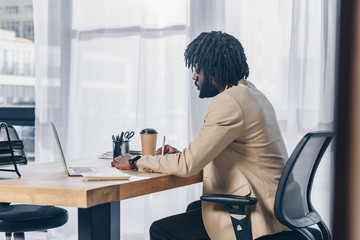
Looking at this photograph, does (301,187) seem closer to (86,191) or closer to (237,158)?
(237,158)

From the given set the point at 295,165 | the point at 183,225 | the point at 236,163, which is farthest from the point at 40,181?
the point at 295,165

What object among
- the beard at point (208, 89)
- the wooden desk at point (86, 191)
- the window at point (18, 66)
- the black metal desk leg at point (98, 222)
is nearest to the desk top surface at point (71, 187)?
the wooden desk at point (86, 191)

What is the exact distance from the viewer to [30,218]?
80.6 inches

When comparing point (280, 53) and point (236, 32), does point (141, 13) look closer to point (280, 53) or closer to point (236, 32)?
point (236, 32)

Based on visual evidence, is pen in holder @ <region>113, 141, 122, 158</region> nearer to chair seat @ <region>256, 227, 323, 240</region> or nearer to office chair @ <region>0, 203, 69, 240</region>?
office chair @ <region>0, 203, 69, 240</region>

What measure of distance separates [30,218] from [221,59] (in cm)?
109

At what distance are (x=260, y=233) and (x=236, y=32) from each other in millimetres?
1602

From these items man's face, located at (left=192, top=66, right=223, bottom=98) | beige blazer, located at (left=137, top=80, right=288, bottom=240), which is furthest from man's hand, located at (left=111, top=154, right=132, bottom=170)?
man's face, located at (left=192, top=66, right=223, bottom=98)

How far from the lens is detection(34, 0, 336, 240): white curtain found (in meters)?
2.69

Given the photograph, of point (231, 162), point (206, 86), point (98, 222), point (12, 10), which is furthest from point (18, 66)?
point (231, 162)

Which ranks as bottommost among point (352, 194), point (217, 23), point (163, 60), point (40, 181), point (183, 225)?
point (183, 225)

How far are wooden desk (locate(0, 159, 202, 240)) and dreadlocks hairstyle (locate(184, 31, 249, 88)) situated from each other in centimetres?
42

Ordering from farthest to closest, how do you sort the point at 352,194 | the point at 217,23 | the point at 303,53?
the point at 217,23 < the point at 303,53 < the point at 352,194

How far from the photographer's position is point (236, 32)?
2.83m
